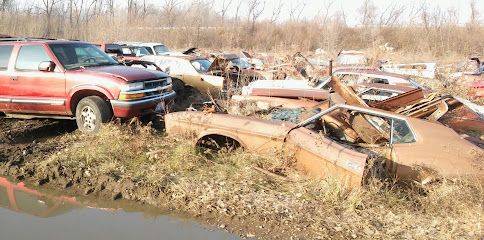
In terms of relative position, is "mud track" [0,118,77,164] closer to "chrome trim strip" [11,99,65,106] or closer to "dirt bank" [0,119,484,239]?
"dirt bank" [0,119,484,239]

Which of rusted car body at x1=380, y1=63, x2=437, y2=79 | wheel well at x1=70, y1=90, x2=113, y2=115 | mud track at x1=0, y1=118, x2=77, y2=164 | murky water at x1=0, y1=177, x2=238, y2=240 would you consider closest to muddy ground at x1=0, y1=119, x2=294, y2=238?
mud track at x1=0, y1=118, x2=77, y2=164

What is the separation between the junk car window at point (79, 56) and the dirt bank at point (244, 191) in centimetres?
169

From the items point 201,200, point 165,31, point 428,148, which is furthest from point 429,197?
point 165,31

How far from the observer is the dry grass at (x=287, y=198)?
14.0 ft

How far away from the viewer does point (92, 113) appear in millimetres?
7234

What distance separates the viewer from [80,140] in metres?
7.01

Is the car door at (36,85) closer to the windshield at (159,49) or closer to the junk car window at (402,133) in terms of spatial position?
the junk car window at (402,133)

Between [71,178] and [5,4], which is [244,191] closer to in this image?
[71,178]

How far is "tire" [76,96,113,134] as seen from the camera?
712 centimetres

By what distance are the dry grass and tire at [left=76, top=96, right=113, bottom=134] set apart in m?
1.20

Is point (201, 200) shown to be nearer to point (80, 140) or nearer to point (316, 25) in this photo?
point (80, 140)

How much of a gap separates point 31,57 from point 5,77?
1.96 feet

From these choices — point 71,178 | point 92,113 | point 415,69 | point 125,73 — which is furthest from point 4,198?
point 415,69

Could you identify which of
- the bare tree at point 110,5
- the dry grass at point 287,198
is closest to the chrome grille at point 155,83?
the dry grass at point 287,198
